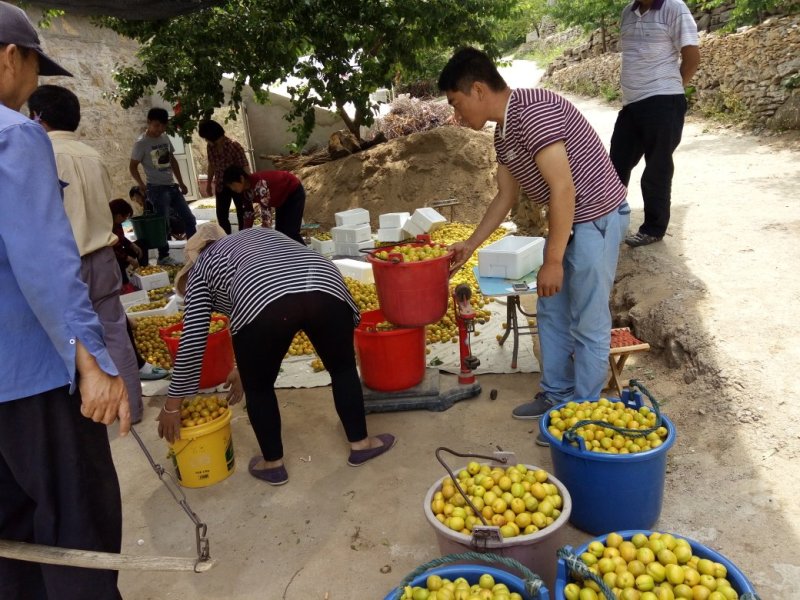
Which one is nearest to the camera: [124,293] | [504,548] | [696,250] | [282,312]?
[504,548]

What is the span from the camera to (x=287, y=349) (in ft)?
9.57

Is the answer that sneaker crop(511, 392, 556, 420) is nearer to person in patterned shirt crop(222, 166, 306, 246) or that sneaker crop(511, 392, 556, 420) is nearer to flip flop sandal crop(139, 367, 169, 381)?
flip flop sandal crop(139, 367, 169, 381)

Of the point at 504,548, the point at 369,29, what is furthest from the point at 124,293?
the point at 504,548

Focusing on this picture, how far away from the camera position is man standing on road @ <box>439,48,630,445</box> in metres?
2.71

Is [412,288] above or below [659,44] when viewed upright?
below

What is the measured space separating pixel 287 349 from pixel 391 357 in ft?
3.41

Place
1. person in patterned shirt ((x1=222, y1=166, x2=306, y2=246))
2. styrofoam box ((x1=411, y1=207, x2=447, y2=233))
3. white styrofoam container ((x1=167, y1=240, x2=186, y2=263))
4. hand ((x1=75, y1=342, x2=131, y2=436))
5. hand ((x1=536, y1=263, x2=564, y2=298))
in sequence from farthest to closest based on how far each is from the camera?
white styrofoam container ((x1=167, y1=240, x2=186, y2=263)) → styrofoam box ((x1=411, y1=207, x2=447, y2=233)) → person in patterned shirt ((x1=222, y1=166, x2=306, y2=246)) → hand ((x1=536, y1=263, x2=564, y2=298)) → hand ((x1=75, y1=342, x2=131, y2=436))

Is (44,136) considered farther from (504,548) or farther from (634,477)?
(634,477)

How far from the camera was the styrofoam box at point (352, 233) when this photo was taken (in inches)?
293

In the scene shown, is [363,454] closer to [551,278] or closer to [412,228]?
[551,278]

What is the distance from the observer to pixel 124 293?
A: 20.6ft

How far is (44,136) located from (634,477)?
2376 mm

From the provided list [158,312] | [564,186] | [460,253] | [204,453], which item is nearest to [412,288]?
[460,253]

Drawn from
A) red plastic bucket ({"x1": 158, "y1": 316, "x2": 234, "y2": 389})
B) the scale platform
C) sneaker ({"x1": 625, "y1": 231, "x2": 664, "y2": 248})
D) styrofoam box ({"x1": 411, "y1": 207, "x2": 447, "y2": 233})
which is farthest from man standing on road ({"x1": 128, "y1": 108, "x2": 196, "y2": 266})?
sneaker ({"x1": 625, "y1": 231, "x2": 664, "y2": 248})
